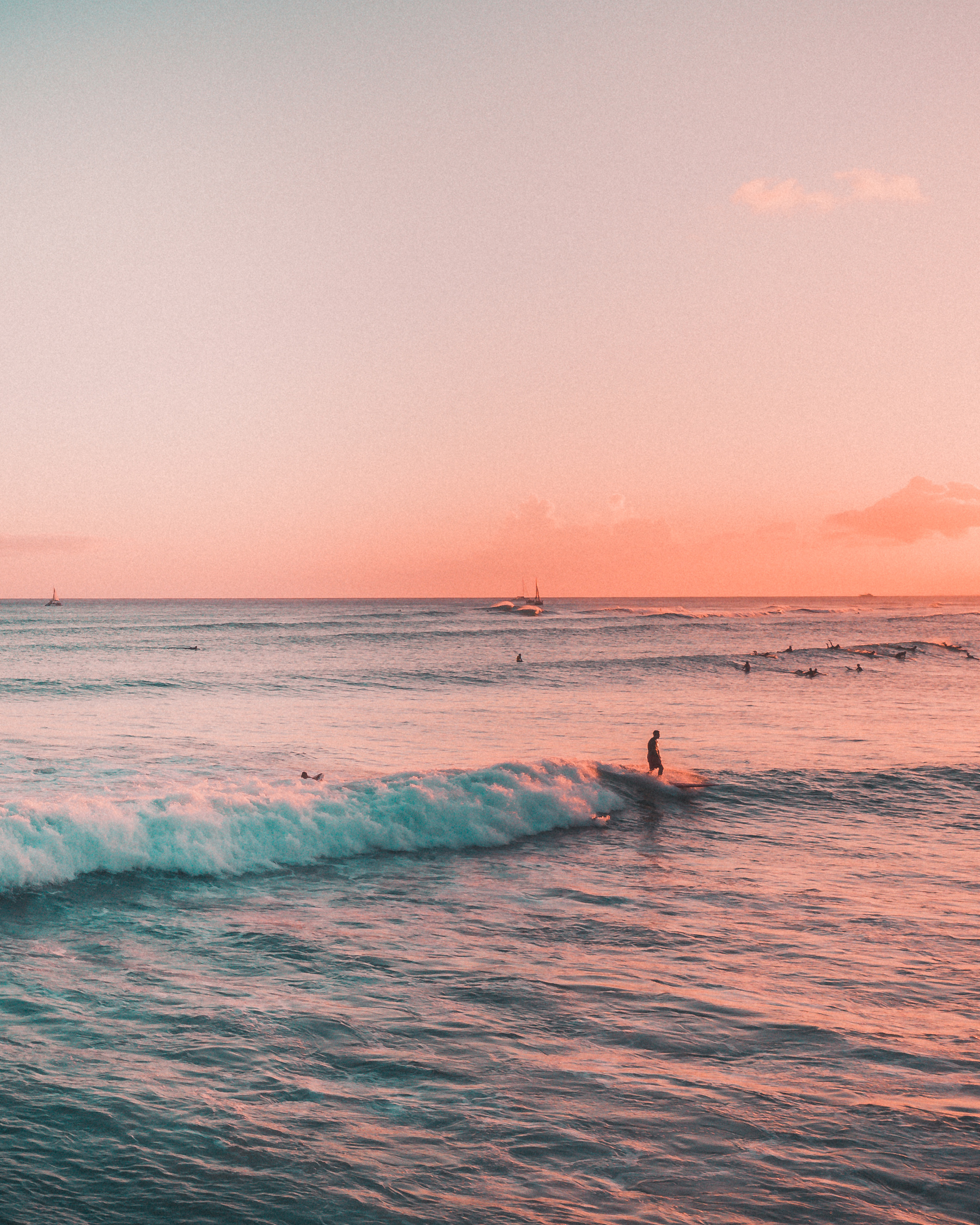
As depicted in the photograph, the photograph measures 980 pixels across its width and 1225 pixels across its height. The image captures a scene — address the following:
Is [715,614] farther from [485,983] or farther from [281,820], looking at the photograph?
[485,983]

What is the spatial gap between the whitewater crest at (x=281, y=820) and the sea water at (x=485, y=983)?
8 centimetres

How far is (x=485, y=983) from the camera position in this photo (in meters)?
10.0

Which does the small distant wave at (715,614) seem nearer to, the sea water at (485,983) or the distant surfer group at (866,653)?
the distant surfer group at (866,653)

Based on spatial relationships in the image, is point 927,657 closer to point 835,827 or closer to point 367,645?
point 367,645

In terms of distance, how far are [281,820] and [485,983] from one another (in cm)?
784

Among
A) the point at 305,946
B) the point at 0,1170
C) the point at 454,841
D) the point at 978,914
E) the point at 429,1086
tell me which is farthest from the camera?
the point at 454,841

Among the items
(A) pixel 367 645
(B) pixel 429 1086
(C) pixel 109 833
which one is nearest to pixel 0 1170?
(B) pixel 429 1086

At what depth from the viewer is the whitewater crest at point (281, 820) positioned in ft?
48.8

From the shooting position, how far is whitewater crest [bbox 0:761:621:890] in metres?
14.9

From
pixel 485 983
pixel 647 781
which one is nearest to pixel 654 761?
pixel 647 781

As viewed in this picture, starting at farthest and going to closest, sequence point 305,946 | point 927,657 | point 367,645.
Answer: point 367,645, point 927,657, point 305,946

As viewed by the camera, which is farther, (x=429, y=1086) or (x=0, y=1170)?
(x=429, y=1086)

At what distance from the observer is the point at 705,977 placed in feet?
33.2

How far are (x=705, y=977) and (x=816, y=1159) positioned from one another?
3.42m
